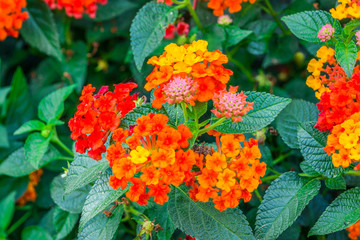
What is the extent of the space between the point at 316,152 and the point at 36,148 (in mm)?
853

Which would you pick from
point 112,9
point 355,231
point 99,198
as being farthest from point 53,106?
point 355,231

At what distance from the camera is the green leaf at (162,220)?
1.08 m

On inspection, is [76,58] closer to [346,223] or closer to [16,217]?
[16,217]

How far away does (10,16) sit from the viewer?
1.47 m

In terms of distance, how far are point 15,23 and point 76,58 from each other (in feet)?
1.19

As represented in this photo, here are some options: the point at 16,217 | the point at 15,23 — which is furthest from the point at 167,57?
the point at 16,217

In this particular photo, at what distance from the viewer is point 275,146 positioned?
A: 1.52 meters

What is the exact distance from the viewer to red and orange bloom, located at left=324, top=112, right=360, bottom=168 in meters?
0.87

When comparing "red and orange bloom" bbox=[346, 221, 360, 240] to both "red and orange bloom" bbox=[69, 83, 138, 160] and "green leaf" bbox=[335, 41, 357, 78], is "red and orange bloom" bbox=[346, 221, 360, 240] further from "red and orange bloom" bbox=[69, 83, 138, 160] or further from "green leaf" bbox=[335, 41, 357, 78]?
"red and orange bloom" bbox=[69, 83, 138, 160]

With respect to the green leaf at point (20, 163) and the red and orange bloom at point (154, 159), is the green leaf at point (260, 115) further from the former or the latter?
the green leaf at point (20, 163)

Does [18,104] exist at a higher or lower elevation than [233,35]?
lower

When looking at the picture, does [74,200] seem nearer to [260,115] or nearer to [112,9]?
[260,115]

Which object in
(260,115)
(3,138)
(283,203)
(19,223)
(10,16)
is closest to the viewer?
(260,115)

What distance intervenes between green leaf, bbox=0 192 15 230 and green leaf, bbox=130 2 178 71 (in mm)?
813
